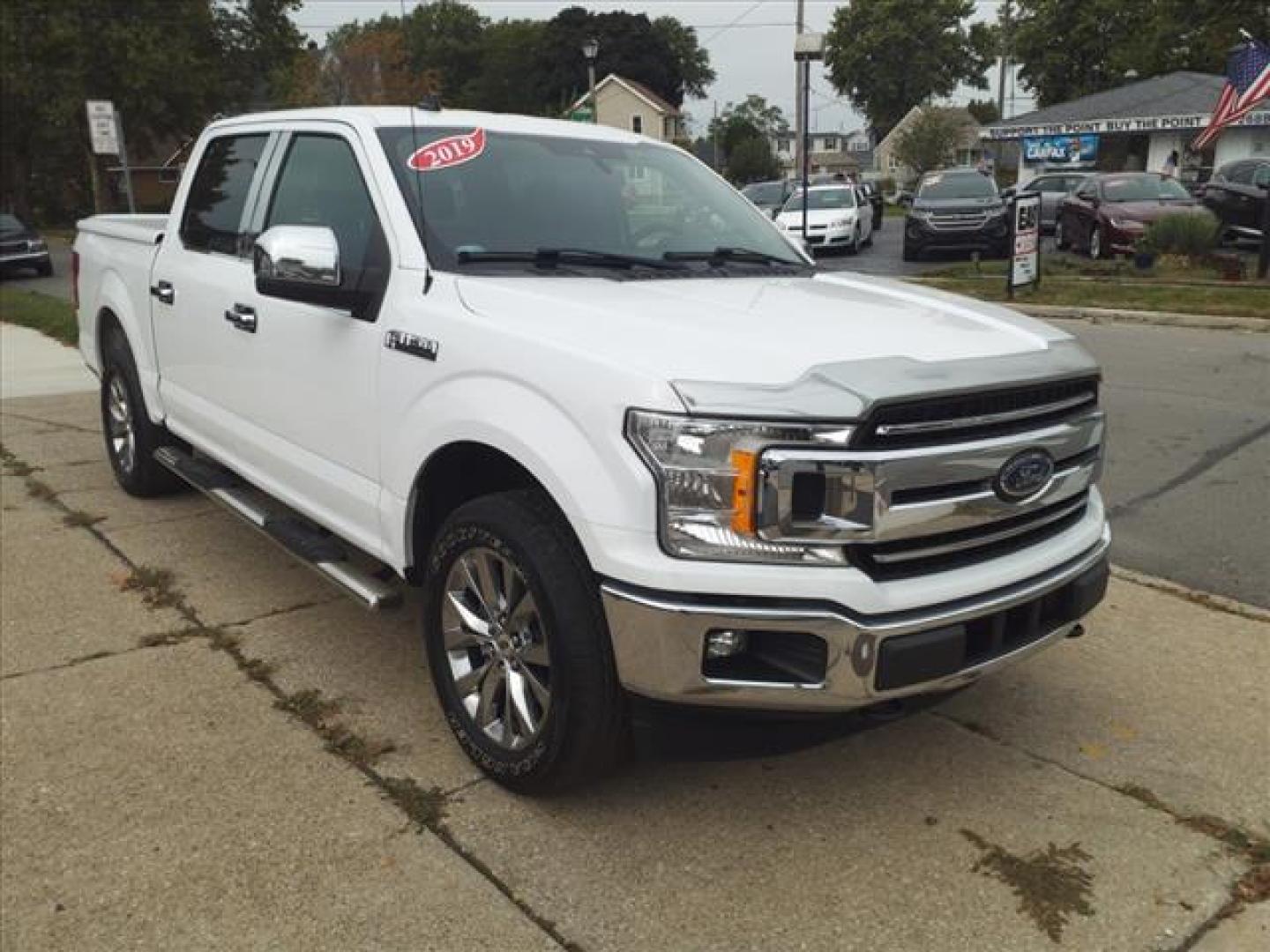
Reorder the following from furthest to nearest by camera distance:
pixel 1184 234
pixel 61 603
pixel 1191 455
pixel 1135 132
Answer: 1. pixel 1135 132
2. pixel 1184 234
3. pixel 1191 455
4. pixel 61 603

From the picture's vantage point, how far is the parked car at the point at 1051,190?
2302cm

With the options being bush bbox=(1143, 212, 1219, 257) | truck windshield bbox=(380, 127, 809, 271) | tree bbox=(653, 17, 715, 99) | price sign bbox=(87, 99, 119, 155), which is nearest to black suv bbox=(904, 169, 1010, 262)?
bush bbox=(1143, 212, 1219, 257)

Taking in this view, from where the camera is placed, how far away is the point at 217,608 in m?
4.59

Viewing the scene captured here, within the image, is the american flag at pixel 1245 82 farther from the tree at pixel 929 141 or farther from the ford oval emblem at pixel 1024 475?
the tree at pixel 929 141

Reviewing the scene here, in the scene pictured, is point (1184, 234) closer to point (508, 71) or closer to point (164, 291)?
point (164, 291)

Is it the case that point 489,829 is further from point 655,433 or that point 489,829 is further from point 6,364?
point 6,364

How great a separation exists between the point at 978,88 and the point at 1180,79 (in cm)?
6128

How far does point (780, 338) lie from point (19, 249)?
981 inches

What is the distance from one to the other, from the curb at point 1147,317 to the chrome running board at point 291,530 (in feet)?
28.0

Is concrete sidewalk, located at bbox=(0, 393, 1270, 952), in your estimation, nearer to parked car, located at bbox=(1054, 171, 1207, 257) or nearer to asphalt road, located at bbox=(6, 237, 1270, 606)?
asphalt road, located at bbox=(6, 237, 1270, 606)

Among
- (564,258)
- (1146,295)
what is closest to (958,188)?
(1146,295)

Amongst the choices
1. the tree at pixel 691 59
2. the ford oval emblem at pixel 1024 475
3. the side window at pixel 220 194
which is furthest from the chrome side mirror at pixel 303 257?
the tree at pixel 691 59

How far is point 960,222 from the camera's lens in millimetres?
19750

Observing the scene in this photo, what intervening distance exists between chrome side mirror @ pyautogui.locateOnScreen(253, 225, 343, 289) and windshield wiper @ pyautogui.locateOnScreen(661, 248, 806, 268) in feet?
3.71
